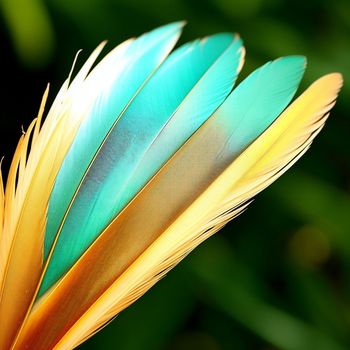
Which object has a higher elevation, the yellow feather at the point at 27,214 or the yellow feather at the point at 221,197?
the yellow feather at the point at 27,214

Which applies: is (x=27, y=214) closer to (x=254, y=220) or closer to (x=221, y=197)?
(x=221, y=197)

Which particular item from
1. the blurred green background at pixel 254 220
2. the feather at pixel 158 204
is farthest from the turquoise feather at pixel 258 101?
the blurred green background at pixel 254 220

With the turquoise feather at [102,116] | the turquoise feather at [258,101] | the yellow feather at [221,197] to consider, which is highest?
the turquoise feather at [102,116]

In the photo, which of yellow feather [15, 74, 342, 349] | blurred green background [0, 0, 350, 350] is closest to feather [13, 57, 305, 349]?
yellow feather [15, 74, 342, 349]

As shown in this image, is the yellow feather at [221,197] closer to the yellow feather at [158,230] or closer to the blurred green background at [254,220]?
the yellow feather at [158,230]

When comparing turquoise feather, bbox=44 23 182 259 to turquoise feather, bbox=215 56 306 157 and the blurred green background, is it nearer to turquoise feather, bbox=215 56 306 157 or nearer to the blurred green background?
turquoise feather, bbox=215 56 306 157

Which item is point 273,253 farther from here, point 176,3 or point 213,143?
point 213,143
